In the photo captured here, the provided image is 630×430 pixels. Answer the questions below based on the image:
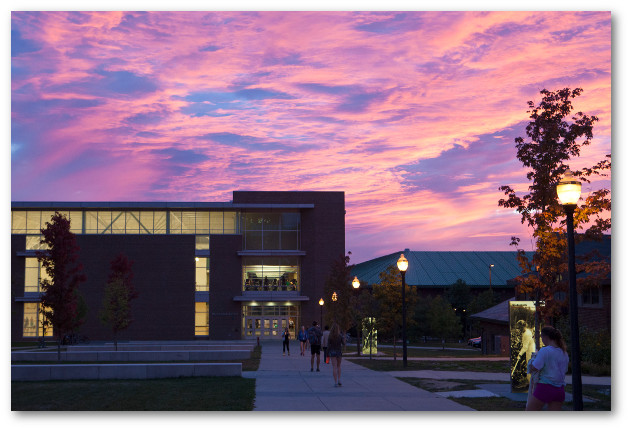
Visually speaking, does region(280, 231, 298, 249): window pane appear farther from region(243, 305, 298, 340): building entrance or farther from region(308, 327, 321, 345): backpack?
region(308, 327, 321, 345): backpack

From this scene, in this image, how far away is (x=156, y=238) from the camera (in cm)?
6719

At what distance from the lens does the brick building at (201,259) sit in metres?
66.1

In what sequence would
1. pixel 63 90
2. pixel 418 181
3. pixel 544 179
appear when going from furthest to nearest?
pixel 418 181 < pixel 544 179 < pixel 63 90

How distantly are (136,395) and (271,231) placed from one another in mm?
53302

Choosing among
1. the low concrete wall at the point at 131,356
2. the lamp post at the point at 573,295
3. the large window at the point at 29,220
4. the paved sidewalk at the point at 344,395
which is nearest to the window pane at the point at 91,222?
the large window at the point at 29,220

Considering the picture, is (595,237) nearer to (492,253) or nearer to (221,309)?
(221,309)

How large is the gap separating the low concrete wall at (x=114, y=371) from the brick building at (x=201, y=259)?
45.4 m

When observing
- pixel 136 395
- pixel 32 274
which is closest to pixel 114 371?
pixel 136 395

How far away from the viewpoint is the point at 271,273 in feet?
227

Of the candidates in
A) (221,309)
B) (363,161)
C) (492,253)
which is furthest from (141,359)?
(492,253)

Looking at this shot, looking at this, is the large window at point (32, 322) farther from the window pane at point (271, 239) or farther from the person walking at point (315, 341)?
the person walking at point (315, 341)

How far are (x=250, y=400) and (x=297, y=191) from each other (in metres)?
54.9

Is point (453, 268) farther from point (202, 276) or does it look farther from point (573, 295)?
point (573, 295)

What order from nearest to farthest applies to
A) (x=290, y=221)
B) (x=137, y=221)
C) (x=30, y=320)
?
(x=30, y=320) → (x=137, y=221) → (x=290, y=221)
